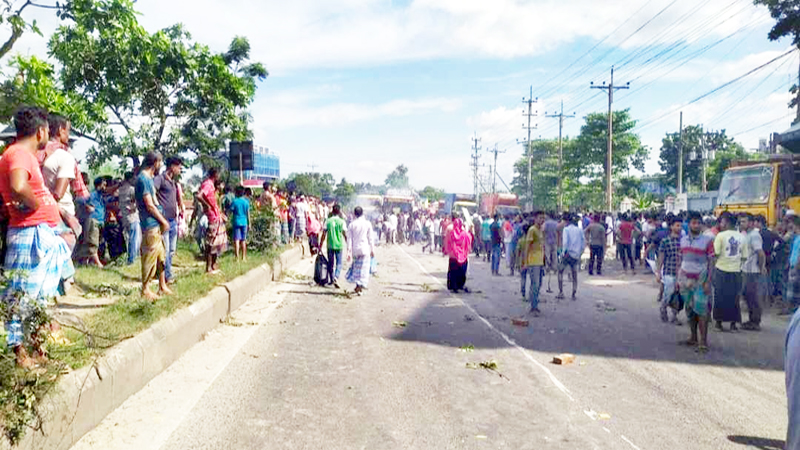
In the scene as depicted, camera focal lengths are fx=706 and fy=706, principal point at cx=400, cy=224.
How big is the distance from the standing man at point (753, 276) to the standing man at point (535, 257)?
3366 millimetres

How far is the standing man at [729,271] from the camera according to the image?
11.4 metres

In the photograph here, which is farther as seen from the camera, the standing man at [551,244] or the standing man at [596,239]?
the standing man at [596,239]

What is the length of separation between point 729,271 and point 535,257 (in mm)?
3265

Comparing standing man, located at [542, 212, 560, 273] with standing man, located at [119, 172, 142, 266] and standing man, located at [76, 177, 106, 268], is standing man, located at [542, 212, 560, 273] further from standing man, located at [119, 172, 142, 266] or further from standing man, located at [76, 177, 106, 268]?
standing man, located at [76, 177, 106, 268]

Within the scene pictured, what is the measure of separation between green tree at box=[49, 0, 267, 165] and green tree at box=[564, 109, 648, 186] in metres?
43.8

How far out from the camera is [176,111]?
65.0ft

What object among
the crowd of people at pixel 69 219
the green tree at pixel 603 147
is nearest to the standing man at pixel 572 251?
the crowd of people at pixel 69 219

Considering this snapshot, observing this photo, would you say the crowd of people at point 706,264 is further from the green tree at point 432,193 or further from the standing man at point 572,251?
the green tree at point 432,193

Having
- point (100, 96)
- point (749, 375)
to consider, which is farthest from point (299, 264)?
point (749, 375)

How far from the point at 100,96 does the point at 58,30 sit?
7.26 ft

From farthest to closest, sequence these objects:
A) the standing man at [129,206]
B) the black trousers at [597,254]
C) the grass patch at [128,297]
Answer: the black trousers at [597,254], the standing man at [129,206], the grass patch at [128,297]

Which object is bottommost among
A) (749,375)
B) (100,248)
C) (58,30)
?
(749,375)

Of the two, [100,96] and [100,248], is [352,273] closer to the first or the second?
[100,248]

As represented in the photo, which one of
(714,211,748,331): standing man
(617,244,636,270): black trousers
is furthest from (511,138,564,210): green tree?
(714,211,748,331): standing man
